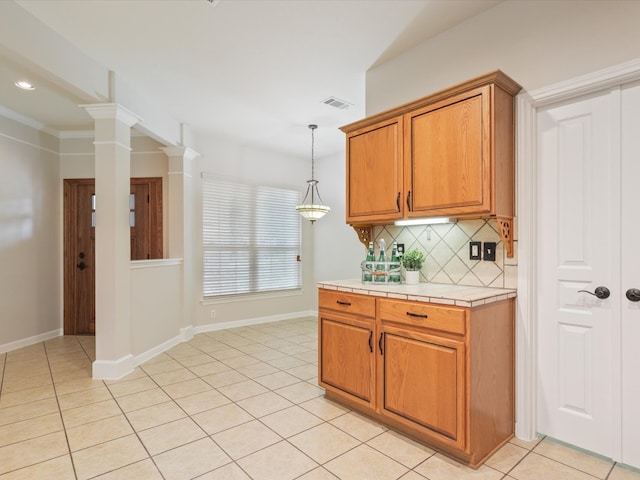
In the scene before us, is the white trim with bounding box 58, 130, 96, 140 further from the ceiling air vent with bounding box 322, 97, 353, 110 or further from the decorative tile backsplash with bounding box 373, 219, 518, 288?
the decorative tile backsplash with bounding box 373, 219, 518, 288

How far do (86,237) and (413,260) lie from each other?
15.1 ft

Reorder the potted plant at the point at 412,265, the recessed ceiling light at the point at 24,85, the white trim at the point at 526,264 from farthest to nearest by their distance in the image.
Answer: the recessed ceiling light at the point at 24,85 → the potted plant at the point at 412,265 → the white trim at the point at 526,264

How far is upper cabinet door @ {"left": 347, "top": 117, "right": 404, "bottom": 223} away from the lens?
2.64 m

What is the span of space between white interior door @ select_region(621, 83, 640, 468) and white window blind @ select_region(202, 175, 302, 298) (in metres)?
4.64

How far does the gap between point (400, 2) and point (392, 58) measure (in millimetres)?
674

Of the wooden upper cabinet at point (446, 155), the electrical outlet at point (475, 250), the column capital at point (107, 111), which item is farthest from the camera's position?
the column capital at point (107, 111)

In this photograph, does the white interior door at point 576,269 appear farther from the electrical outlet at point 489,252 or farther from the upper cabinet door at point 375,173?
the upper cabinet door at point 375,173

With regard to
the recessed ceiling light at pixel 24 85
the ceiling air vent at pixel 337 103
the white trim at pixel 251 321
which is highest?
the ceiling air vent at pixel 337 103

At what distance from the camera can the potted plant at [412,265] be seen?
2.76 meters

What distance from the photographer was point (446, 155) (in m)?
2.33

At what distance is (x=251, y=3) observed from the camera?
2400 mm

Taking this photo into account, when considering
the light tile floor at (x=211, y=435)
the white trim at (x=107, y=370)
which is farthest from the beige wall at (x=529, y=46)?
the white trim at (x=107, y=370)

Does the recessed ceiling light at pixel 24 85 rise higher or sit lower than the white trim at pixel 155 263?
higher

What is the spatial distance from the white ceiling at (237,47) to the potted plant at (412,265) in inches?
65.6
